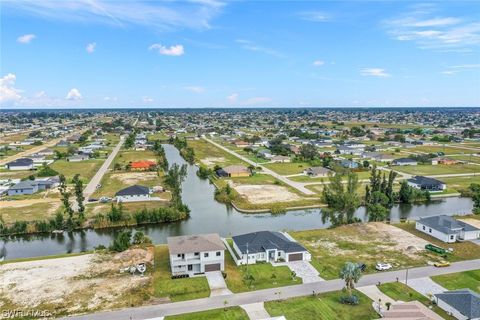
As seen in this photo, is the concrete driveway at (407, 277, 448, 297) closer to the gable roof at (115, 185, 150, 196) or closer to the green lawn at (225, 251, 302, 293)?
the green lawn at (225, 251, 302, 293)

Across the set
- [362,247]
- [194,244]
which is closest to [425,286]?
[362,247]

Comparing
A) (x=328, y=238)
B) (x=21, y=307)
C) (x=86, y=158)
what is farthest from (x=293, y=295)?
(x=86, y=158)

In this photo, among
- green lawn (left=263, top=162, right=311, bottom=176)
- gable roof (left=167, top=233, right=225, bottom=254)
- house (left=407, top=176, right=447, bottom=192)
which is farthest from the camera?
green lawn (left=263, top=162, right=311, bottom=176)

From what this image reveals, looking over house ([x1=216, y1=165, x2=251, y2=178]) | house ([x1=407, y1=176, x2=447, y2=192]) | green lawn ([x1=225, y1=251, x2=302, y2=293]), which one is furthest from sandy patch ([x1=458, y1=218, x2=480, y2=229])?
house ([x1=216, y1=165, x2=251, y2=178])

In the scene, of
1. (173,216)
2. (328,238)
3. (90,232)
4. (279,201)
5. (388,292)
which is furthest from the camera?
Result: (279,201)

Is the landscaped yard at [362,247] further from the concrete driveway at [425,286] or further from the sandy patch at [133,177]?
the sandy patch at [133,177]

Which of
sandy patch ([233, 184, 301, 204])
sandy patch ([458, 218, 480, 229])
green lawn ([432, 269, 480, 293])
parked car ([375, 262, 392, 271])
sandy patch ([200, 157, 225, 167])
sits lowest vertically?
green lawn ([432, 269, 480, 293])

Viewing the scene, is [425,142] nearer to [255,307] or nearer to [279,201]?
[279,201]
